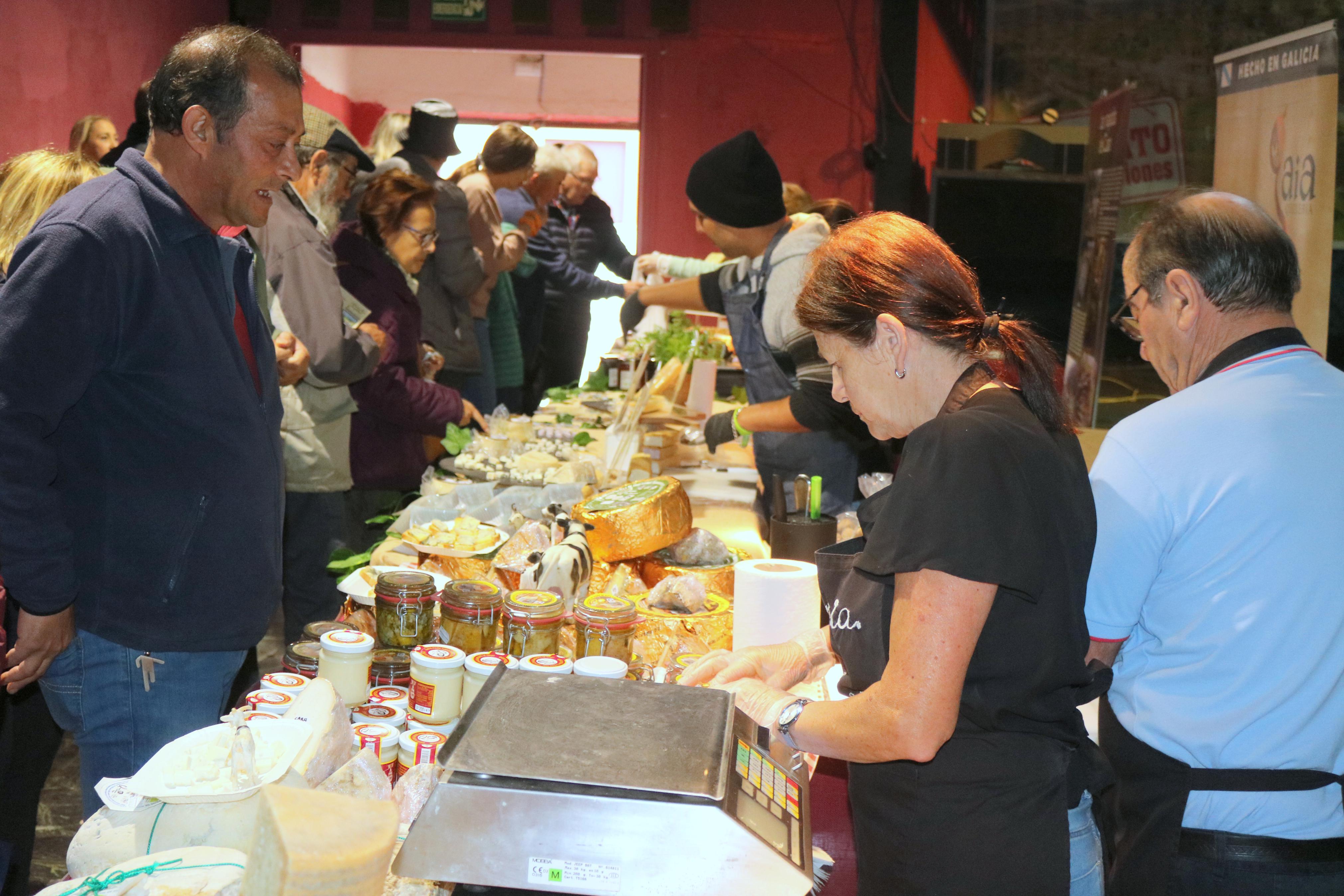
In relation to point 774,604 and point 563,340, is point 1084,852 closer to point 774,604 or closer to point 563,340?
point 774,604

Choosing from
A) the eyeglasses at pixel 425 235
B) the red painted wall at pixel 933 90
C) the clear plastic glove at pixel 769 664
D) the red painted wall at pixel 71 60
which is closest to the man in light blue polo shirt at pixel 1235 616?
the clear plastic glove at pixel 769 664

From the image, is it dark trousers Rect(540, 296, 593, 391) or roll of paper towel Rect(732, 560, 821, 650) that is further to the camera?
dark trousers Rect(540, 296, 593, 391)

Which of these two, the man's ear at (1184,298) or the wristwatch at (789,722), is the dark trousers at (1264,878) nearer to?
the wristwatch at (789,722)

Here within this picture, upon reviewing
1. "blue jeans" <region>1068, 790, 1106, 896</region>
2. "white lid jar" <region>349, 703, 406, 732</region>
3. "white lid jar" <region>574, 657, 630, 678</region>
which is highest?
"white lid jar" <region>574, 657, 630, 678</region>

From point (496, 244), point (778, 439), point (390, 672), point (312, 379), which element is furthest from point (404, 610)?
point (496, 244)

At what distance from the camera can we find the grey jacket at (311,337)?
3230 millimetres

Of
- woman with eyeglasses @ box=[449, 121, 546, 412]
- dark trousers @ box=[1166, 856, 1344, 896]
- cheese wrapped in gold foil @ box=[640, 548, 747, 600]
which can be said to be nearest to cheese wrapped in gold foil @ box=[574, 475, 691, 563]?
cheese wrapped in gold foil @ box=[640, 548, 747, 600]

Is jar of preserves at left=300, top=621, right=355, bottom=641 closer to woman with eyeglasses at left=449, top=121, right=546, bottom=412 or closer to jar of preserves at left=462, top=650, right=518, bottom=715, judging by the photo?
jar of preserves at left=462, top=650, right=518, bottom=715

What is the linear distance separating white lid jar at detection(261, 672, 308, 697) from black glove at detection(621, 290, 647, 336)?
298 centimetres

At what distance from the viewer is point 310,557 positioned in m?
3.60

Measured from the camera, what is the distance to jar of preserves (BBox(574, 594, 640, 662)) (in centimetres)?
180

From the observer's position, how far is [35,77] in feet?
20.1

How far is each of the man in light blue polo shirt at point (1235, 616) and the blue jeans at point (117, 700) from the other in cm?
160

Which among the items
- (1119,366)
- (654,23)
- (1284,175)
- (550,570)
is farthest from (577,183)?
(550,570)
